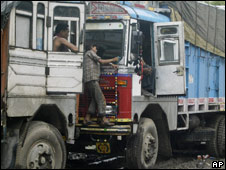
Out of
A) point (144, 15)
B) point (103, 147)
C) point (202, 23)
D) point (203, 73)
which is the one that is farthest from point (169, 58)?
point (202, 23)

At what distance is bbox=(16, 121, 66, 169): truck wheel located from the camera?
22.1 ft

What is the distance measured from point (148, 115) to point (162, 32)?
1.67 metres

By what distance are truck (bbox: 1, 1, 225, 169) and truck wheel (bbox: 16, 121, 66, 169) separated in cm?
1

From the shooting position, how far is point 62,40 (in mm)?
7562

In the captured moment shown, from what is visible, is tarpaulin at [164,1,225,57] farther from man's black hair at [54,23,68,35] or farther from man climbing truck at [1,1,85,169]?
man climbing truck at [1,1,85,169]

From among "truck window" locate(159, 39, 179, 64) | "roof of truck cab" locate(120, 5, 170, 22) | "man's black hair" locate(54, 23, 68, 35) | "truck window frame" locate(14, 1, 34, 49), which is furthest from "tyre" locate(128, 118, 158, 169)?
"truck window frame" locate(14, 1, 34, 49)

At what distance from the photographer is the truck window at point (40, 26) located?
715cm

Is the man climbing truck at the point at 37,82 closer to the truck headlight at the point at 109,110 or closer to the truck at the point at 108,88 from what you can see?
the truck at the point at 108,88

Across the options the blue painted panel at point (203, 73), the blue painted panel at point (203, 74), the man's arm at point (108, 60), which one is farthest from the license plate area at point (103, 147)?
the blue painted panel at point (203, 74)

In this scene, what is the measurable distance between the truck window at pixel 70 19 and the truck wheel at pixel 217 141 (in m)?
6.05

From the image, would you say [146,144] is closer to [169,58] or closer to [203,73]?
[169,58]

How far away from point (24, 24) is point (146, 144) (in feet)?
12.1

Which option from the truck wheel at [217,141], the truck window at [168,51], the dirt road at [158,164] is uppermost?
the truck window at [168,51]

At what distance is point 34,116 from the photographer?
7273mm
